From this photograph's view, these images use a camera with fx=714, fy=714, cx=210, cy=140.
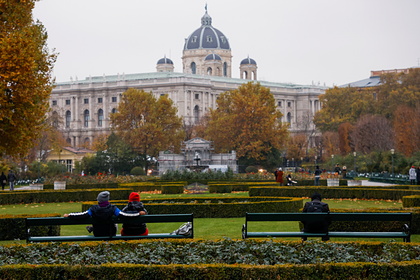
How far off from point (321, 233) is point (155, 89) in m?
101

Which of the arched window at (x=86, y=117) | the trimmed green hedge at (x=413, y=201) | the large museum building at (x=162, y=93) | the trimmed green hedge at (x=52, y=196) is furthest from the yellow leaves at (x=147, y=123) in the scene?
the arched window at (x=86, y=117)

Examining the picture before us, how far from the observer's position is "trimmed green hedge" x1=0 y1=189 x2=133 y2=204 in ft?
86.6

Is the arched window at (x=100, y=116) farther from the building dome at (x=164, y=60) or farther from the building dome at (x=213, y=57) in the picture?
the building dome at (x=213, y=57)

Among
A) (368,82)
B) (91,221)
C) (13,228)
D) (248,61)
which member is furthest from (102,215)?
(248,61)

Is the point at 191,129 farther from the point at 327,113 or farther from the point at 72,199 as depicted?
the point at 72,199

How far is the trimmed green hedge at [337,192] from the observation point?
25234mm

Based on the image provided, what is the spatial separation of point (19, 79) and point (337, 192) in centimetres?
1217

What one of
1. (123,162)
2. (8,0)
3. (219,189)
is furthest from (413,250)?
(123,162)

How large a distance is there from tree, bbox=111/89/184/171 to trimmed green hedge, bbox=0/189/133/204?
3187 cm

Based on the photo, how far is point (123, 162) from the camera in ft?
179

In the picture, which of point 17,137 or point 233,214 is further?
point 17,137

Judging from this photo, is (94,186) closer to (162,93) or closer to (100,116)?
(162,93)

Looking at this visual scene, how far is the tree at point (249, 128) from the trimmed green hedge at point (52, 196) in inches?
1185

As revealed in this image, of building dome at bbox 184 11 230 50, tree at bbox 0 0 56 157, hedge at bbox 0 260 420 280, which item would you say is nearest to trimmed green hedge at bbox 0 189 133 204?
tree at bbox 0 0 56 157
